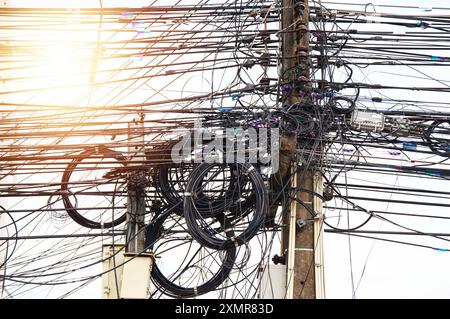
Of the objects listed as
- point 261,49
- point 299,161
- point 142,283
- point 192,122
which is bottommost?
point 142,283

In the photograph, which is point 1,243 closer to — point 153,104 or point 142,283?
point 142,283

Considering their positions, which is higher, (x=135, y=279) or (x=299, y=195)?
(x=299, y=195)

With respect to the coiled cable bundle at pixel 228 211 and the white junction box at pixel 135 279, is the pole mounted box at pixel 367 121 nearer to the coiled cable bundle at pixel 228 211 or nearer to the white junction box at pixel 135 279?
the coiled cable bundle at pixel 228 211

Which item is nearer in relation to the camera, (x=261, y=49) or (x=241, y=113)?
(x=241, y=113)

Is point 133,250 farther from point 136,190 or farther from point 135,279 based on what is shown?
point 136,190

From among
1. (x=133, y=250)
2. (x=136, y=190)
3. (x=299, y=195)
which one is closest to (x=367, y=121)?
(x=299, y=195)

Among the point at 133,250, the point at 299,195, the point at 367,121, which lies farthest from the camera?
the point at 133,250

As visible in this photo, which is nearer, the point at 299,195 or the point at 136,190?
the point at 299,195

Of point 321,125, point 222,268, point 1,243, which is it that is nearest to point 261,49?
point 321,125

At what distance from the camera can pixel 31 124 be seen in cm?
930

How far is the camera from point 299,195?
865 cm

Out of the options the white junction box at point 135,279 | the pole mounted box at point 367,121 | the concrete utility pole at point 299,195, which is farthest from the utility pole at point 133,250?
the pole mounted box at point 367,121

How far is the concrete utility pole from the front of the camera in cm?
827

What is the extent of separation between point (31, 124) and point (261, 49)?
308 cm
